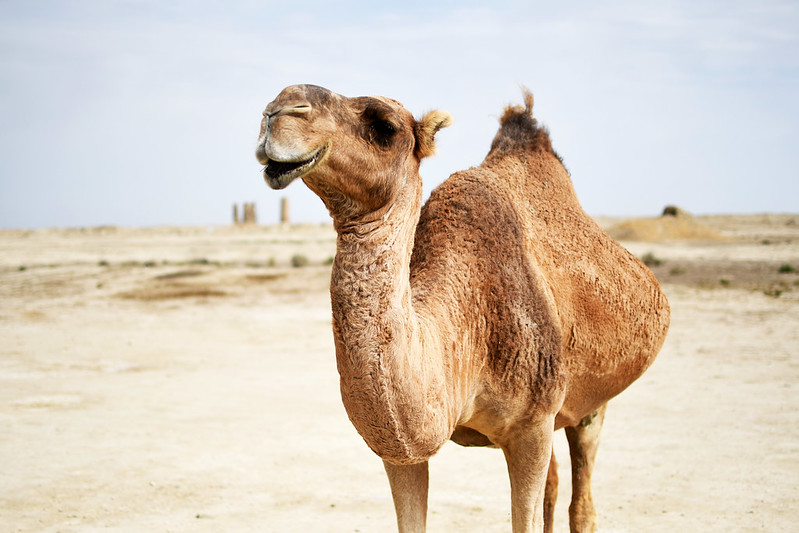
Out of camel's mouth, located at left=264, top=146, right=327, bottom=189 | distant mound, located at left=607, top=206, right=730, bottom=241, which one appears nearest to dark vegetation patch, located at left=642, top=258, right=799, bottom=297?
distant mound, located at left=607, top=206, right=730, bottom=241

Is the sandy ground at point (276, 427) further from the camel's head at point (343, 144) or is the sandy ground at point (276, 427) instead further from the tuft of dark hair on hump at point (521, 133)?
the camel's head at point (343, 144)

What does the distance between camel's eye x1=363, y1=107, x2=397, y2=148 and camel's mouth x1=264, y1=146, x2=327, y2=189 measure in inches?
14.5

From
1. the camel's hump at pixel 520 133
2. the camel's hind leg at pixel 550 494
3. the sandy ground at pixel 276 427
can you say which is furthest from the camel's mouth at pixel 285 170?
the sandy ground at pixel 276 427

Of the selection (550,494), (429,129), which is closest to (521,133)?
(429,129)

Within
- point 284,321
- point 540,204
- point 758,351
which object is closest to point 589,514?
point 540,204

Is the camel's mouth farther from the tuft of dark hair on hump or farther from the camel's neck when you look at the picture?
the tuft of dark hair on hump

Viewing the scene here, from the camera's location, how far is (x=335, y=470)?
727 cm

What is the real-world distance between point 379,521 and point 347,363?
3.56 m

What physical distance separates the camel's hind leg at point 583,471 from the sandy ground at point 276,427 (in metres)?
0.73

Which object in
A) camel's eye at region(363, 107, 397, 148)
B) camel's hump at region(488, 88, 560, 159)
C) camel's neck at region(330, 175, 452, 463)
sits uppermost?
camel's hump at region(488, 88, 560, 159)

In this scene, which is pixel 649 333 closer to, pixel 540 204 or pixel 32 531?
pixel 540 204

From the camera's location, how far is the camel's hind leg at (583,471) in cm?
512

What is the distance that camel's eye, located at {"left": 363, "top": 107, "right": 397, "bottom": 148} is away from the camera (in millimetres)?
2891

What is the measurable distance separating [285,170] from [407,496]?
6.34 ft
